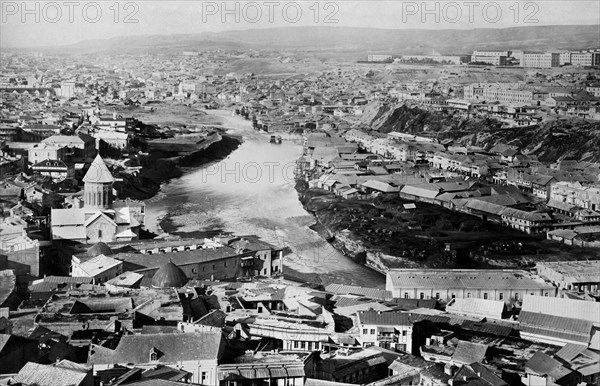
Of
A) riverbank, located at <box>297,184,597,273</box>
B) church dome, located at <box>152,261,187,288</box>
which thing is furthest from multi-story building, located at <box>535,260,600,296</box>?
church dome, located at <box>152,261,187,288</box>

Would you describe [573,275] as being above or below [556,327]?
below

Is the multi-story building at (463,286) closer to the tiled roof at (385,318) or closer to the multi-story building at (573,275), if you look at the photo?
the multi-story building at (573,275)

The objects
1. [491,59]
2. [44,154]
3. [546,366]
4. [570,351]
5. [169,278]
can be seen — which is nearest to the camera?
[546,366]

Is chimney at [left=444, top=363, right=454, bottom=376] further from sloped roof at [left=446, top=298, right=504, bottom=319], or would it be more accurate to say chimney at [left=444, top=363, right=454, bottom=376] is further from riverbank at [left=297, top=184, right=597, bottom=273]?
riverbank at [left=297, top=184, right=597, bottom=273]

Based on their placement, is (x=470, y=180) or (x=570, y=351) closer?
(x=570, y=351)

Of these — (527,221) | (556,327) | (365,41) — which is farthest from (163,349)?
(365,41)

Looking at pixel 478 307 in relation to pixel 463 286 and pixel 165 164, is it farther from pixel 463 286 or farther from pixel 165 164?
pixel 165 164

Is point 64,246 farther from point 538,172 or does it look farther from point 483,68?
point 483,68

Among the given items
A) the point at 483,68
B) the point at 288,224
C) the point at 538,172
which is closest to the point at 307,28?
the point at 483,68
